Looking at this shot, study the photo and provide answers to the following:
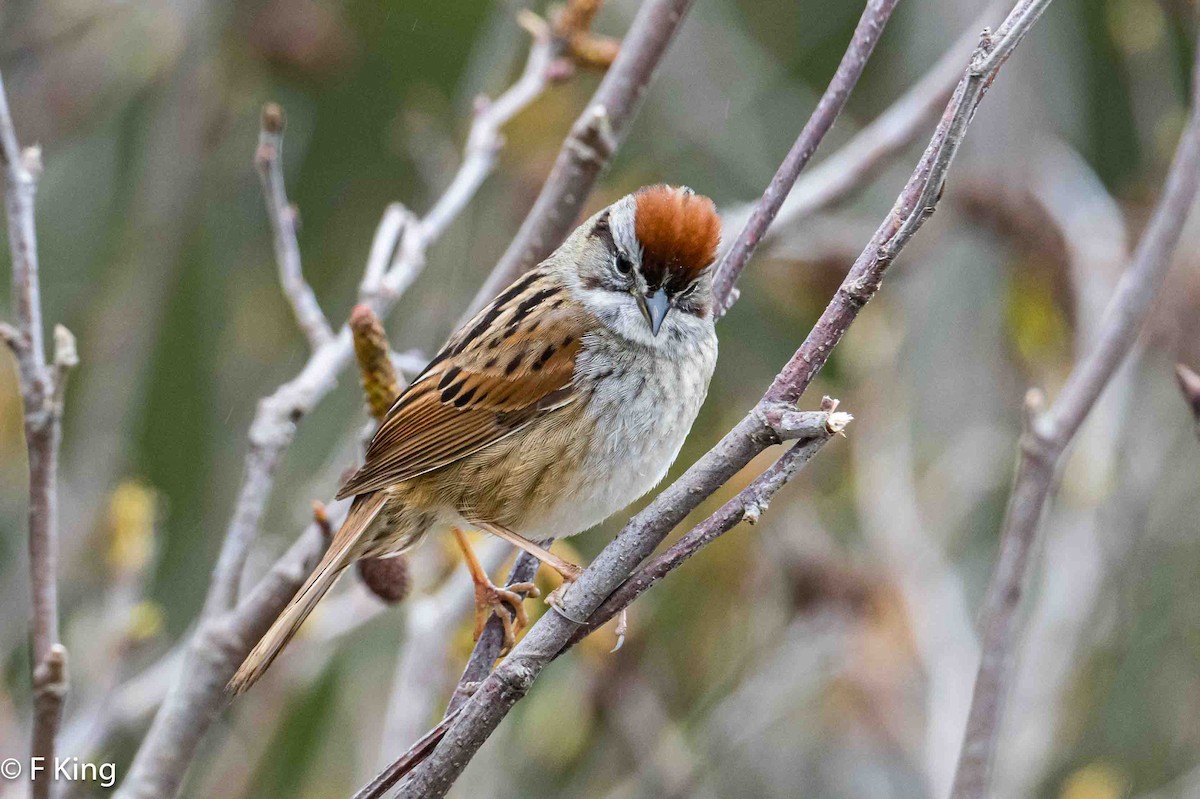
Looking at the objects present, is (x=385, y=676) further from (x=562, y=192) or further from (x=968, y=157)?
(x=968, y=157)

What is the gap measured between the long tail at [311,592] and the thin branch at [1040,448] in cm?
95

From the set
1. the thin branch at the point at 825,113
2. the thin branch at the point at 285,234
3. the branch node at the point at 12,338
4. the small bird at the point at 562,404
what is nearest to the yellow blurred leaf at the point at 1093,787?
the small bird at the point at 562,404

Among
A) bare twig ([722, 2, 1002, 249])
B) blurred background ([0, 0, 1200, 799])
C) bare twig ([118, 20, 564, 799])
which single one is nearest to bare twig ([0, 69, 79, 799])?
Answer: bare twig ([118, 20, 564, 799])

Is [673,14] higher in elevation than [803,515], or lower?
higher

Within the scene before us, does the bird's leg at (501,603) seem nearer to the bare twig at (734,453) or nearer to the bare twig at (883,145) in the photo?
the bare twig at (734,453)

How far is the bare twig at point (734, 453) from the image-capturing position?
1421 millimetres

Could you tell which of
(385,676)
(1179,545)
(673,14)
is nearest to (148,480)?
(385,676)

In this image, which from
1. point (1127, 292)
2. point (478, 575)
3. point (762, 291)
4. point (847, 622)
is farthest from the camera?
point (762, 291)

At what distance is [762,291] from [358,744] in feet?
6.49

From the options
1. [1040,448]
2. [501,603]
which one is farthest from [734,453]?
[501,603]

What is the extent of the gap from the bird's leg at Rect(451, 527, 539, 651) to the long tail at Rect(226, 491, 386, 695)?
0.19 m

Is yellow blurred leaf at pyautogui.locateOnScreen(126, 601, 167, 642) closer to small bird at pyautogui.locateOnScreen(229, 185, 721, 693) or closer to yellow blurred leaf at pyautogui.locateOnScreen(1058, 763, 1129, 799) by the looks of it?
small bird at pyautogui.locateOnScreen(229, 185, 721, 693)

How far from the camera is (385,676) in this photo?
4.18m

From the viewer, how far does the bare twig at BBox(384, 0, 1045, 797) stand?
4.66ft
